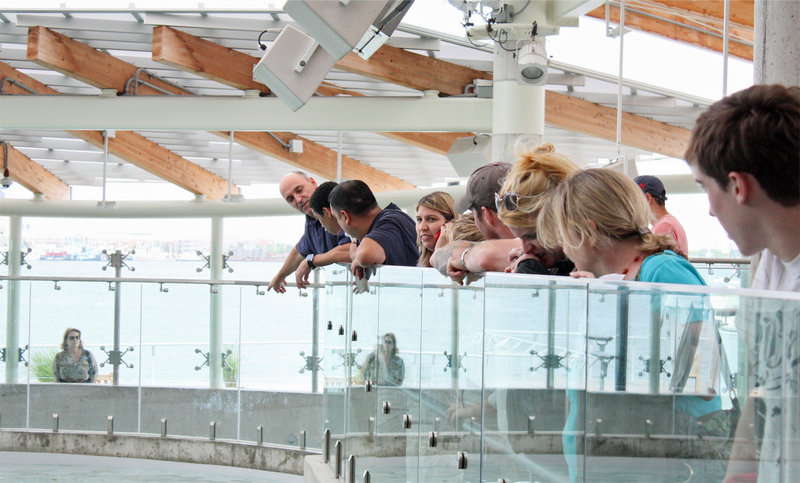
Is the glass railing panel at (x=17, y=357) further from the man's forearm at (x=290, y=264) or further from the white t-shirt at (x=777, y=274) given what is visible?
the white t-shirt at (x=777, y=274)

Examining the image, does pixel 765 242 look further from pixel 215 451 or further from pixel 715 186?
pixel 215 451

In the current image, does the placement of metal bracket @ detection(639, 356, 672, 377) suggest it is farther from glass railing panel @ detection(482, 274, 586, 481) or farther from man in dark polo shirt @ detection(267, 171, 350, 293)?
man in dark polo shirt @ detection(267, 171, 350, 293)

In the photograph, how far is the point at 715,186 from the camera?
1.29 metres

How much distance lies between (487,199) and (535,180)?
1.20ft

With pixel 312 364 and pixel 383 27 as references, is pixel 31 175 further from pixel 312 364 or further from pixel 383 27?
pixel 383 27

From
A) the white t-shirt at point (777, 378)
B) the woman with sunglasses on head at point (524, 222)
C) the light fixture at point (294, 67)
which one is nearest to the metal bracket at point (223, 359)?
the light fixture at point (294, 67)

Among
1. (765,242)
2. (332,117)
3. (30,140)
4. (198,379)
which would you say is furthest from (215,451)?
(765,242)

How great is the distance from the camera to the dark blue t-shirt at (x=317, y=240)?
5123mm

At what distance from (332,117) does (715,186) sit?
270 inches

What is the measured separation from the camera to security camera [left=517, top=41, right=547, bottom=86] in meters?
5.22

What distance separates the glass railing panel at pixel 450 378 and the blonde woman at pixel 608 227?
0.37 metres

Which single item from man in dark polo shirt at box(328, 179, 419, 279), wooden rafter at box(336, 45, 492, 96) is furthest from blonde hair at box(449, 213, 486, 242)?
wooden rafter at box(336, 45, 492, 96)

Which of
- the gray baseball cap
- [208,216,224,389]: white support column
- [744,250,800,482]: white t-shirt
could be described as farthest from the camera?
[208,216,224,389]: white support column

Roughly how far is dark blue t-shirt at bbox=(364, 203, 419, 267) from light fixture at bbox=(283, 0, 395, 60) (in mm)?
921
